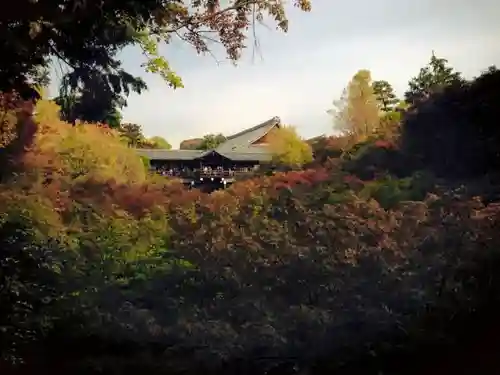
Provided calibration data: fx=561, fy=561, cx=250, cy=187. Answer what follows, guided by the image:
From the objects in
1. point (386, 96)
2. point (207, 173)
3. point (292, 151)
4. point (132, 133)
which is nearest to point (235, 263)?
point (207, 173)

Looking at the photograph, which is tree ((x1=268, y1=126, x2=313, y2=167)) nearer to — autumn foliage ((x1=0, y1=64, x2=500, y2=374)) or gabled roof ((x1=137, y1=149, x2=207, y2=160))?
autumn foliage ((x1=0, y1=64, x2=500, y2=374))

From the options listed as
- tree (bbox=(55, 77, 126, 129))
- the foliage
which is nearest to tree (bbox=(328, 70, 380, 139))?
the foliage

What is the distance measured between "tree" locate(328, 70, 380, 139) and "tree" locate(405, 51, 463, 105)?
173 mm

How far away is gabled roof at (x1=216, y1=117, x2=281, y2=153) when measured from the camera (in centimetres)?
254

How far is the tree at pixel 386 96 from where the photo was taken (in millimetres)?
2451

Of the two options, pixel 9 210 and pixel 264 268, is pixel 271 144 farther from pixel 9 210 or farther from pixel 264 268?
pixel 9 210

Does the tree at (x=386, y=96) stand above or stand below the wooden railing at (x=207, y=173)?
above

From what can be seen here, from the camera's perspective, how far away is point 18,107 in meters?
2.71

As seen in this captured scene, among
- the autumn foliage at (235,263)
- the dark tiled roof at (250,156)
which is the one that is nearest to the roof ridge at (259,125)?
the dark tiled roof at (250,156)

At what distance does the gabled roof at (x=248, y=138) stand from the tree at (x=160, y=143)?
0.78 ft

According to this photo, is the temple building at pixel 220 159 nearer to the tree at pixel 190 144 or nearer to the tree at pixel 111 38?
the tree at pixel 190 144

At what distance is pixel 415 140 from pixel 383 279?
622 mm

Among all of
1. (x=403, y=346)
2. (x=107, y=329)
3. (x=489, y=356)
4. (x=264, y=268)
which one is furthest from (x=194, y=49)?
(x=489, y=356)

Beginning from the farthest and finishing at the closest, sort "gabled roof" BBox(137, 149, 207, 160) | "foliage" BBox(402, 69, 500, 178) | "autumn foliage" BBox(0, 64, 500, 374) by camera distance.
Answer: "gabled roof" BBox(137, 149, 207, 160), "foliage" BBox(402, 69, 500, 178), "autumn foliage" BBox(0, 64, 500, 374)
